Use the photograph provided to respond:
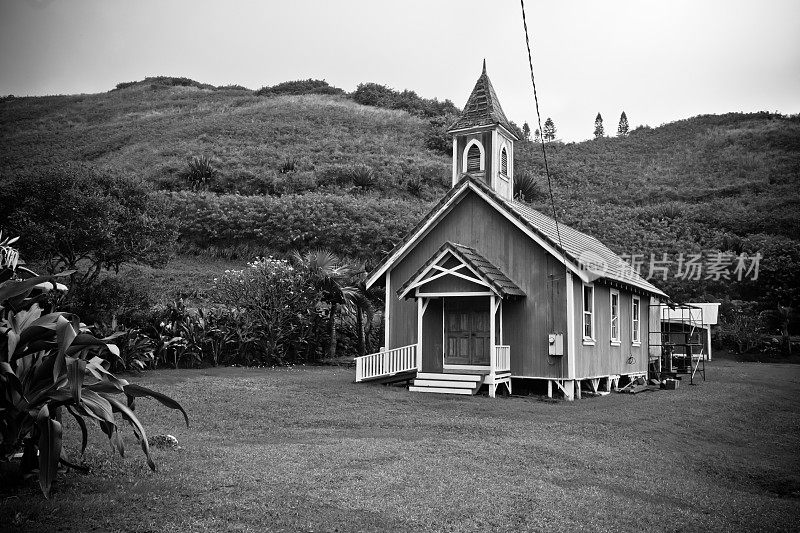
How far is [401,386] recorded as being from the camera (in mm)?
19281

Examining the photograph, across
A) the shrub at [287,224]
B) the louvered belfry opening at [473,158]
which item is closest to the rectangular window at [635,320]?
the louvered belfry opening at [473,158]

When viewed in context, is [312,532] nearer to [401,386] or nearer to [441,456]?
[441,456]

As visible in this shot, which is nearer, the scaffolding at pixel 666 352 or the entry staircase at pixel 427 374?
the entry staircase at pixel 427 374

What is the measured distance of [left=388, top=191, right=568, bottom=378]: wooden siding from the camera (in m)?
18.4

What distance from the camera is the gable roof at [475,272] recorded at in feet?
58.1

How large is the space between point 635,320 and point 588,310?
592 cm

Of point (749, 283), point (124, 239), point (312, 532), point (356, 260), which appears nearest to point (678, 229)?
point (749, 283)

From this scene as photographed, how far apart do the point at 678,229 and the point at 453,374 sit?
36.5 metres

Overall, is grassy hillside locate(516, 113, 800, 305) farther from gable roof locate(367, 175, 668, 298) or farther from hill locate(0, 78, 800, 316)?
gable roof locate(367, 175, 668, 298)

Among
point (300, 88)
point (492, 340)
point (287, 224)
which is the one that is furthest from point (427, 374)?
point (300, 88)

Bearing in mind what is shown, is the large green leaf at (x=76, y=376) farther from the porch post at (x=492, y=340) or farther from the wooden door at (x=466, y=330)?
the wooden door at (x=466, y=330)

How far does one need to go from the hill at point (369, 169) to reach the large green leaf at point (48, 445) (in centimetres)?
2506

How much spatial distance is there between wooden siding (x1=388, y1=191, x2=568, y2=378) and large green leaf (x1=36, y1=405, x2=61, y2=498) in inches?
552

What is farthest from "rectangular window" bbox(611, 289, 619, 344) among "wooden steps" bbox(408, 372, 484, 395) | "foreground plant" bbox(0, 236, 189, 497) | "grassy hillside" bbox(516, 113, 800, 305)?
"grassy hillside" bbox(516, 113, 800, 305)
